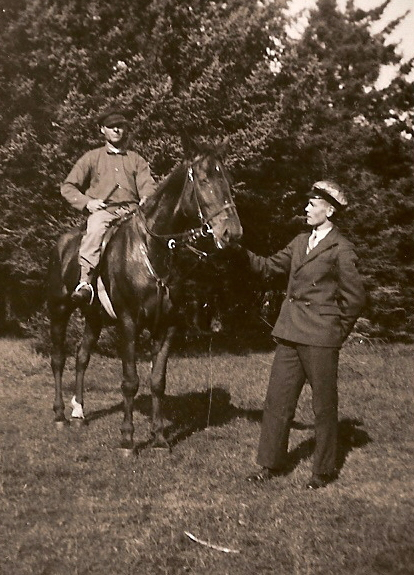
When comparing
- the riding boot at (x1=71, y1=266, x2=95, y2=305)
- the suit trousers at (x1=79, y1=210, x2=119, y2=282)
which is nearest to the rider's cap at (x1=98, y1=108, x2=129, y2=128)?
the suit trousers at (x1=79, y1=210, x2=119, y2=282)

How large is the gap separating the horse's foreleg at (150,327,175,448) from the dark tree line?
276 inches

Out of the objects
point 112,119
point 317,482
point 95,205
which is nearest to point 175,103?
point 112,119

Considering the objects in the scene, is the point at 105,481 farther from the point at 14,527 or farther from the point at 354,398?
the point at 354,398

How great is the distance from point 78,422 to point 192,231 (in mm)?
3217

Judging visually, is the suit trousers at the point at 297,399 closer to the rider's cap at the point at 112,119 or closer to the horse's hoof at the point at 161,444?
the horse's hoof at the point at 161,444

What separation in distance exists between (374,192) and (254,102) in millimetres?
5050

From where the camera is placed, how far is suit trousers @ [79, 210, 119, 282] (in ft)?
26.5

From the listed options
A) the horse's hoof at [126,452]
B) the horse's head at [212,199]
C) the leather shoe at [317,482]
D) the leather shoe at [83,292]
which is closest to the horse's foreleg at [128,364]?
the horse's hoof at [126,452]

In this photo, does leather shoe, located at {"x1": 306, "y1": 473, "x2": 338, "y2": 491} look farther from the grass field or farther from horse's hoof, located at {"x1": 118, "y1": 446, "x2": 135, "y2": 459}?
horse's hoof, located at {"x1": 118, "y1": 446, "x2": 135, "y2": 459}

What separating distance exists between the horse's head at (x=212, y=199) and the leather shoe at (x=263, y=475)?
216cm

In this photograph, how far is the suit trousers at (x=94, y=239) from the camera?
8062 millimetres

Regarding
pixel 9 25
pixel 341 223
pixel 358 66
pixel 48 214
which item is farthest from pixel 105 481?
pixel 358 66

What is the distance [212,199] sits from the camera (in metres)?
6.82

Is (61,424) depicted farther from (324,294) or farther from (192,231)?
(324,294)
